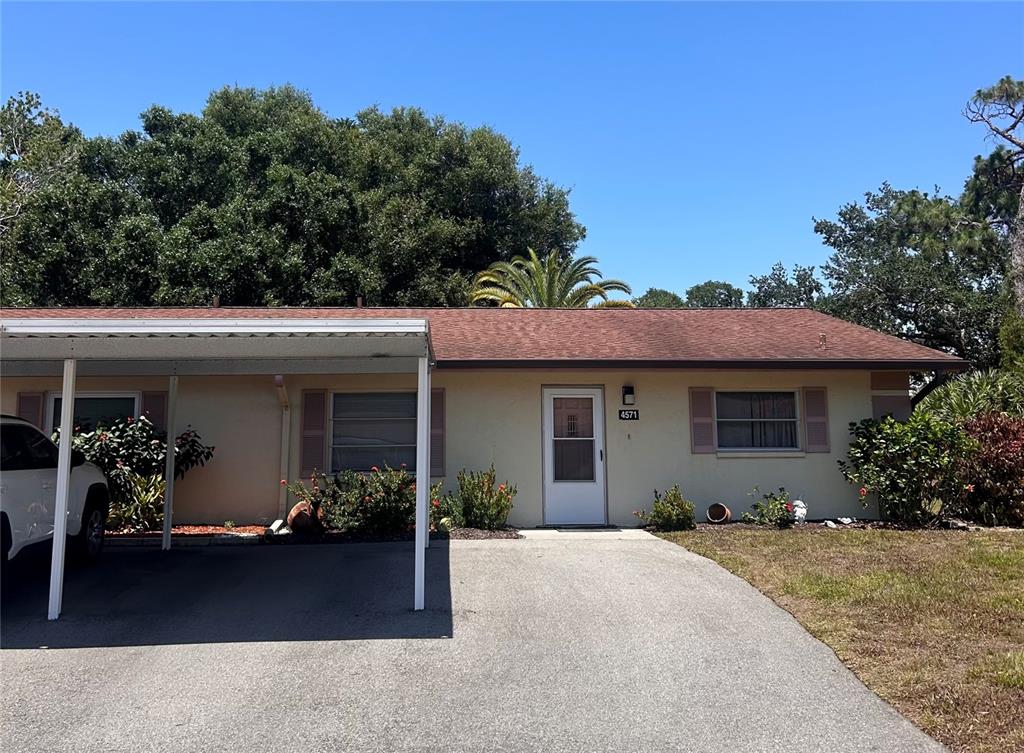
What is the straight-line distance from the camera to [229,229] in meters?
21.2

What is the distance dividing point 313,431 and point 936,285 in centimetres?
2371

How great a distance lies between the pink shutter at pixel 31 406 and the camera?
11.4m

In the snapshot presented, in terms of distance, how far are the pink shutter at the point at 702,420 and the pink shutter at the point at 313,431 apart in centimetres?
573

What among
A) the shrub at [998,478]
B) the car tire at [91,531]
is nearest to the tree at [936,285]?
the shrub at [998,478]

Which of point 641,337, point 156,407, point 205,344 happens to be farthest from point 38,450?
point 641,337

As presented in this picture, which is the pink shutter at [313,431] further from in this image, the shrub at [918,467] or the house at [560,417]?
the shrub at [918,467]

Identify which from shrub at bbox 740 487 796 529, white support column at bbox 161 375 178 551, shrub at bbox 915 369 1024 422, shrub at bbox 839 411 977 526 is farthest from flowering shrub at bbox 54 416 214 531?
shrub at bbox 915 369 1024 422

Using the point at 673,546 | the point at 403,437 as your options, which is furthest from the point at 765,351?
the point at 403,437

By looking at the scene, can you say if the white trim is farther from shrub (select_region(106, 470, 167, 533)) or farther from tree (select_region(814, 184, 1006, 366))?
tree (select_region(814, 184, 1006, 366))

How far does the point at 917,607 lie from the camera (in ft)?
21.8

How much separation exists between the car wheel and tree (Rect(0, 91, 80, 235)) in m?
15.1

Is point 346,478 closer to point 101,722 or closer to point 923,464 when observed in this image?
point 101,722

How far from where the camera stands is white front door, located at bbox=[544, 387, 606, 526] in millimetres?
11719

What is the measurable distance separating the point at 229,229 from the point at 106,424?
37.7 ft
